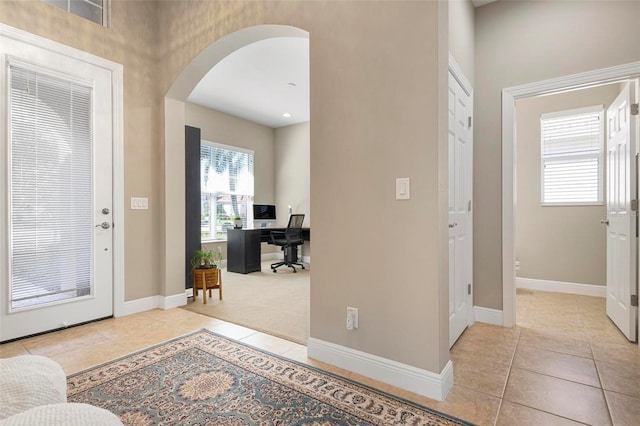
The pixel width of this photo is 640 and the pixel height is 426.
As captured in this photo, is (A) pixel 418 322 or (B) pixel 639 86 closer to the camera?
(A) pixel 418 322

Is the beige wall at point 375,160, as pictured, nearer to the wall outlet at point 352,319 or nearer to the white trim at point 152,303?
the wall outlet at point 352,319

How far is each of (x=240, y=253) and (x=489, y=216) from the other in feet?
12.8

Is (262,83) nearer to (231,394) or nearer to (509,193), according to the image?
(509,193)

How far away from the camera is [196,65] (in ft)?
10.2

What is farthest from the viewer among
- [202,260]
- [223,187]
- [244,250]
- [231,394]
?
[223,187]

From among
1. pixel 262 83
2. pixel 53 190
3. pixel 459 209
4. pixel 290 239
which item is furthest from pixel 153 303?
pixel 262 83

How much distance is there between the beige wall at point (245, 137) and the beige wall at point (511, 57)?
4.61 meters

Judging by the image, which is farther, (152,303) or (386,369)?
(152,303)

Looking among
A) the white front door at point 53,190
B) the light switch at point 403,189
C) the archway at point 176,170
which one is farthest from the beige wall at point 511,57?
the white front door at point 53,190

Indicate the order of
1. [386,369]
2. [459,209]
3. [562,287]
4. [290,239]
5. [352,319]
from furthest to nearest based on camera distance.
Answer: [290,239] < [562,287] < [459,209] < [352,319] < [386,369]

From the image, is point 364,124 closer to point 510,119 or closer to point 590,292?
point 510,119

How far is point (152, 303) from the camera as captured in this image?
3322 mm

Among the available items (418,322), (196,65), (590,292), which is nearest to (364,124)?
(418,322)

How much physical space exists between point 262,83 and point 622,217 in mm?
4371
